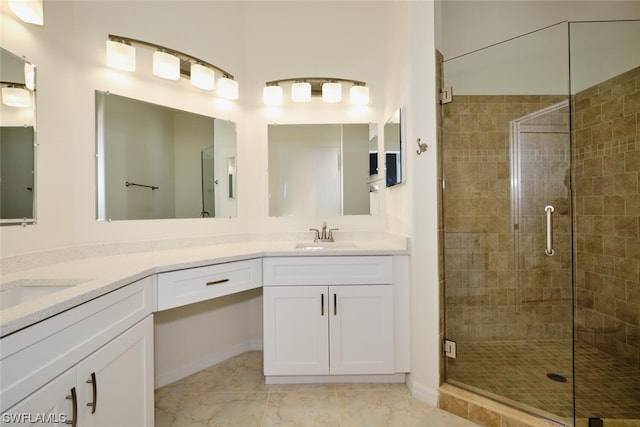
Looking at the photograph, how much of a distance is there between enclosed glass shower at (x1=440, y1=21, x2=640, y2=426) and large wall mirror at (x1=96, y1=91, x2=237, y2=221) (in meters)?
1.54

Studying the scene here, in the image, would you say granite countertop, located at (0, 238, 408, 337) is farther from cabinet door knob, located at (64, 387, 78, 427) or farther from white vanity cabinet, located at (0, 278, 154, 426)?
cabinet door knob, located at (64, 387, 78, 427)

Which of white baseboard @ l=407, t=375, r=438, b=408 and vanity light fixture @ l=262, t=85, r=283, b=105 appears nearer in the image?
white baseboard @ l=407, t=375, r=438, b=408

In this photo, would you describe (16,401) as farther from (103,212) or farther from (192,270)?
(103,212)

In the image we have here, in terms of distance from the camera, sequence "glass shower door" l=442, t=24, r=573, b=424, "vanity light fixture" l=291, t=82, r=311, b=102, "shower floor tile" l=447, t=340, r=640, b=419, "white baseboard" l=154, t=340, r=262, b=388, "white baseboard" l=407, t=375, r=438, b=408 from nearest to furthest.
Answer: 1. "shower floor tile" l=447, t=340, r=640, b=419
2. "white baseboard" l=407, t=375, r=438, b=408
3. "glass shower door" l=442, t=24, r=573, b=424
4. "white baseboard" l=154, t=340, r=262, b=388
5. "vanity light fixture" l=291, t=82, r=311, b=102

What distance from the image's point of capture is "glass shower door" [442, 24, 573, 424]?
5.93 ft

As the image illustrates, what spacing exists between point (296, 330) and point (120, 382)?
945 mm

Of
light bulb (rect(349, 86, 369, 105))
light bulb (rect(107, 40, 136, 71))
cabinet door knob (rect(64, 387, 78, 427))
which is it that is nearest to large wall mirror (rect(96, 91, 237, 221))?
light bulb (rect(107, 40, 136, 71))

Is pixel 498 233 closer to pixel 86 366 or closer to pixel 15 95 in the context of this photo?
pixel 86 366

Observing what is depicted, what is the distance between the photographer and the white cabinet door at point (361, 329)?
72.1 inches

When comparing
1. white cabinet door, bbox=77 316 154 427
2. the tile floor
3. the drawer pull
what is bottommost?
the tile floor

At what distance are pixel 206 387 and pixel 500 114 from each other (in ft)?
8.96

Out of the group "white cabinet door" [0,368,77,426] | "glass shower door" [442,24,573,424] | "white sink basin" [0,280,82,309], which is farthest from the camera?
"glass shower door" [442,24,573,424]

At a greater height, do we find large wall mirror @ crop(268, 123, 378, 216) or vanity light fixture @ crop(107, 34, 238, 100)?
vanity light fixture @ crop(107, 34, 238, 100)

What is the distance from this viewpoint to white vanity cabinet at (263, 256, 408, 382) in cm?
183
